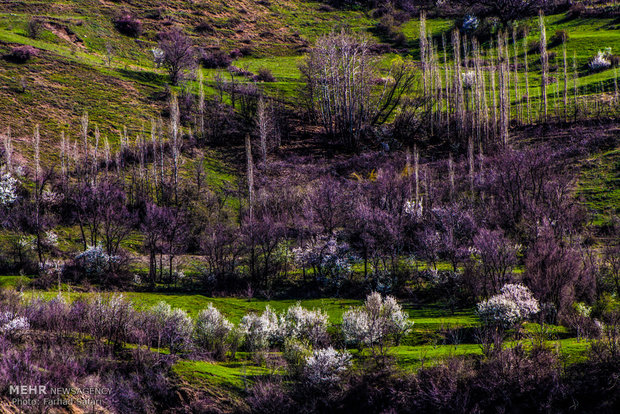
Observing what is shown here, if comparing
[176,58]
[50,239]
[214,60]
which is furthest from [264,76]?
[50,239]

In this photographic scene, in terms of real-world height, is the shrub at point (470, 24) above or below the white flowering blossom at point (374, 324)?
above

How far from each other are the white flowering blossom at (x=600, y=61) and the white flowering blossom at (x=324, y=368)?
3714 inches

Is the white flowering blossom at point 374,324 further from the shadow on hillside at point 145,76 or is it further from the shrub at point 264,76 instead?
the shrub at point 264,76

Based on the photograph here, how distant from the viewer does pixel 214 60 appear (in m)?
114

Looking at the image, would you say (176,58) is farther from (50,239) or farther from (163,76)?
(50,239)

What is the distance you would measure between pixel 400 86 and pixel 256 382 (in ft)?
277

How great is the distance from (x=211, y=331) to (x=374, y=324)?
11.4 meters

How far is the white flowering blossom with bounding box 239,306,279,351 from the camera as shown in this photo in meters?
A: 35.4

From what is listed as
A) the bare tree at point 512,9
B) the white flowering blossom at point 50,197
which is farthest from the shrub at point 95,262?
the bare tree at point 512,9

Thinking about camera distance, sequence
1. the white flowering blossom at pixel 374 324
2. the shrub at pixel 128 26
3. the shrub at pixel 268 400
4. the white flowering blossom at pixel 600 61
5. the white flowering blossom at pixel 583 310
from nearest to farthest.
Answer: the shrub at pixel 268 400, the white flowering blossom at pixel 374 324, the white flowering blossom at pixel 583 310, the white flowering blossom at pixel 600 61, the shrub at pixel 128 26

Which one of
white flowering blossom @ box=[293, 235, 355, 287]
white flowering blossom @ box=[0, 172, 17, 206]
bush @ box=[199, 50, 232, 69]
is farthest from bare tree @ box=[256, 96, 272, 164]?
white flowering blossom @ box=[0, 172, 17, 206]

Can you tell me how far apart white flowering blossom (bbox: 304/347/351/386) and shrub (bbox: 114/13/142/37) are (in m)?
109

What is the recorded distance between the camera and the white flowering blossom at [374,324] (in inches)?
1281

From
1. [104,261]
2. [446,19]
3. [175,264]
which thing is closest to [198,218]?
[175,264]
